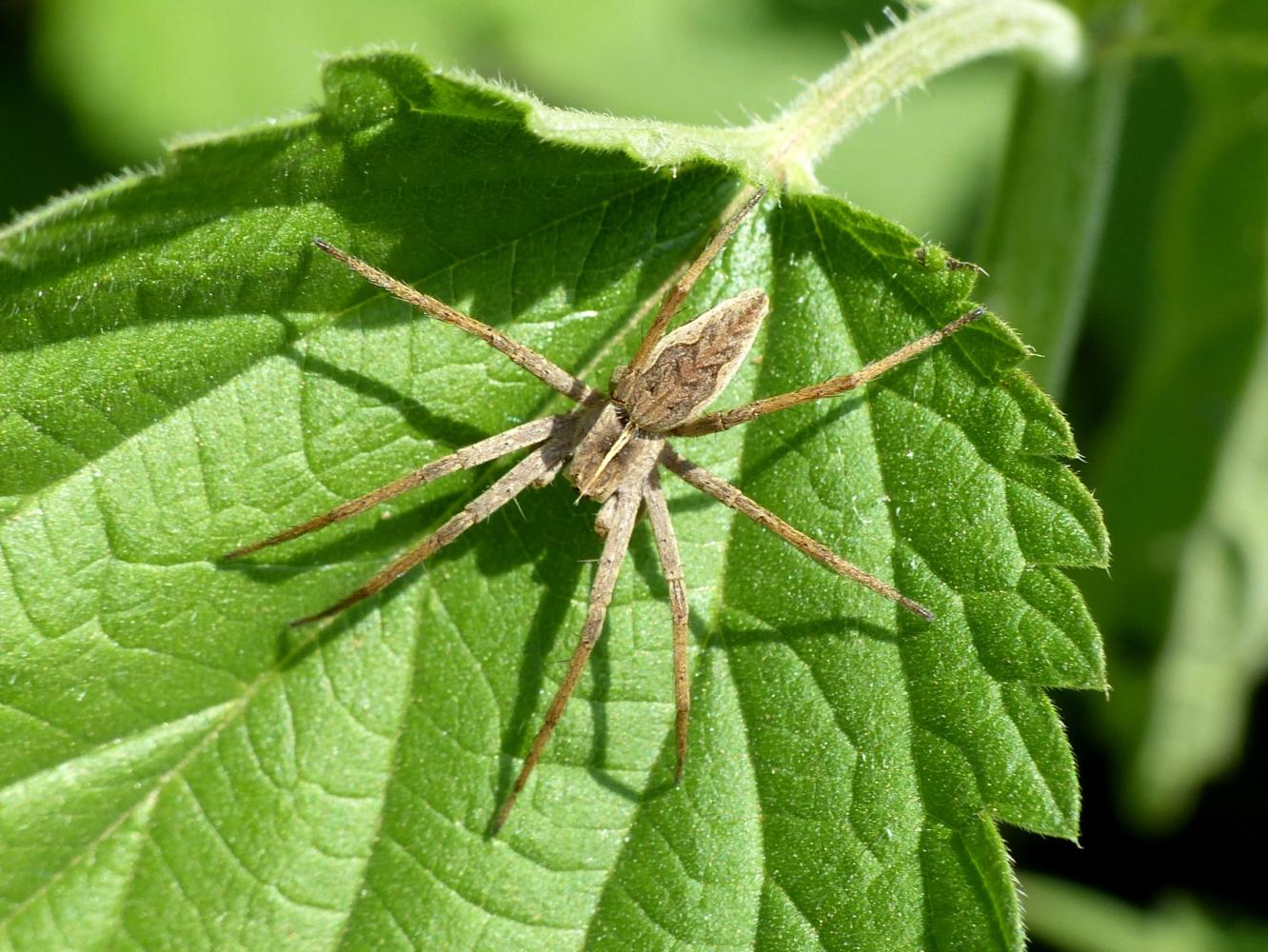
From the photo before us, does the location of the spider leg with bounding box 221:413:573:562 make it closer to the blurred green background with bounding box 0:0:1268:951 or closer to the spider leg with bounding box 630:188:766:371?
the spider leg with bounding box 630:188:766:371

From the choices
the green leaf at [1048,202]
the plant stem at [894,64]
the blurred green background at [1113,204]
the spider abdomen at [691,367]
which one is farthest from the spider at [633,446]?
the blurred green background at [1113,204]

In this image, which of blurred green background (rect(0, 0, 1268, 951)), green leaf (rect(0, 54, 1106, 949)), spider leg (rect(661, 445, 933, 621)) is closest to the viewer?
green leaf (rect(0, 54, 1106, 949))

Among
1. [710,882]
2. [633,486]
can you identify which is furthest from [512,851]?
[633,486]

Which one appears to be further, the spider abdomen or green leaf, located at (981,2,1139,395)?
green leaf, located at (981,2,1139,395)

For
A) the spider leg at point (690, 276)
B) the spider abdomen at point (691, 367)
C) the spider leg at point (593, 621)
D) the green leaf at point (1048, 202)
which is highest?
the green leaf at point (1048, 202)

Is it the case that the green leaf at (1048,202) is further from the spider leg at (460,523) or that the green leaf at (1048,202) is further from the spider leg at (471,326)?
the spider leg at (460,523)

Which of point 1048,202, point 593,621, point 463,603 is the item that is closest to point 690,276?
point 593,621

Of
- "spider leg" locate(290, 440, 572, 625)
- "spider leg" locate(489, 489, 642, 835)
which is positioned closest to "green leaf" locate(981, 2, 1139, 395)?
"spider leg" locate(489, 489, 642, 835)
